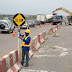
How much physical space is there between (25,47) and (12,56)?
1.08 metres

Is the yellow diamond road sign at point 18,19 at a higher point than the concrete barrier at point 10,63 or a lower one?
higher

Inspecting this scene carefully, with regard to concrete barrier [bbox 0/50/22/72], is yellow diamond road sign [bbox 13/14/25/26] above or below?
above

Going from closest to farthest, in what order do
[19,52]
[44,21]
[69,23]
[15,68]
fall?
[15,68] → [19,52] → [69,23] → [44,21]

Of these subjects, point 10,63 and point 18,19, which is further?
point 18,19

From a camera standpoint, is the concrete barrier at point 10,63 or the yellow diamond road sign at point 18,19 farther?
the yellow diamond road sign at point 18,19

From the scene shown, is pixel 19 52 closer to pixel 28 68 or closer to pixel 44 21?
pixel 28 68

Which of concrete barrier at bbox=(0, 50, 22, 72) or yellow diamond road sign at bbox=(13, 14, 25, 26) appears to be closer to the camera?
concrete barrier at bbox=(0, 50, 22, 72)

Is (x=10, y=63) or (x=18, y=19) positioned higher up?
(x=18, y=19)

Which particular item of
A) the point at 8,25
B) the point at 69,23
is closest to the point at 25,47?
the point at 8,25

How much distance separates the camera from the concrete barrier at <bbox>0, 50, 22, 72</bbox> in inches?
268

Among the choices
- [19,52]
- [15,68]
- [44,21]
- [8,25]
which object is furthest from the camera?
[44,21]

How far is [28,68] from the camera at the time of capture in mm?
8898

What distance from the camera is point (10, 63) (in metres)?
7.77

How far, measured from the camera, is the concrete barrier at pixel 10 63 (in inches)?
268
